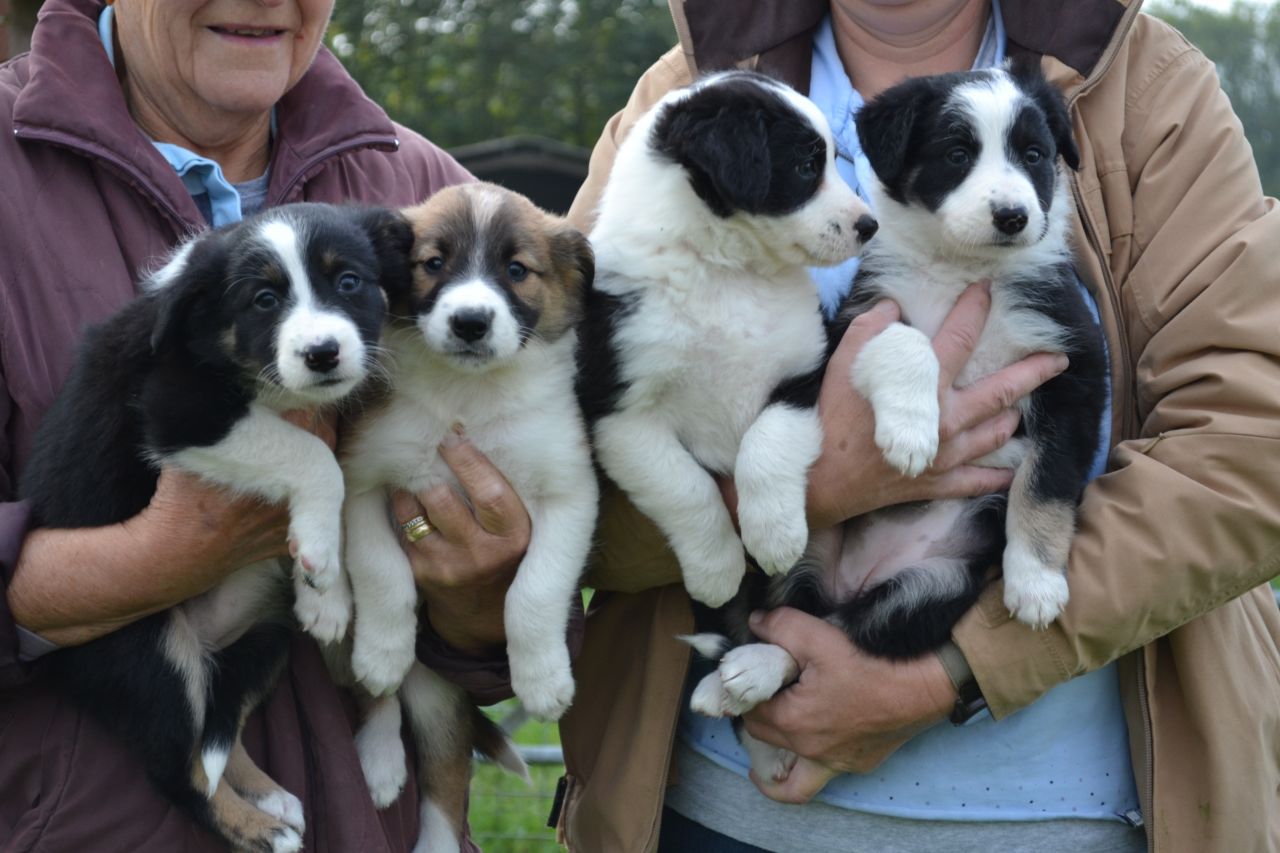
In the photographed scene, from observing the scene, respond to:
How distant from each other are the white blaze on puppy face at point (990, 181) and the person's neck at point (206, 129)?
5.37 feet

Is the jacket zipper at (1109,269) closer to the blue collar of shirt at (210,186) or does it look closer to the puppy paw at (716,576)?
the puppy paw at (716,576)

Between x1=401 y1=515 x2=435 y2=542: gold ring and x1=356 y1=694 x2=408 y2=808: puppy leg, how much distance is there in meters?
0.41

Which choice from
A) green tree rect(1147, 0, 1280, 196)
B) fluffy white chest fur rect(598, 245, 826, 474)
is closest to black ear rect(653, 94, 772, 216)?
fluffy white chest fur rect(598, 245, 826, 474)

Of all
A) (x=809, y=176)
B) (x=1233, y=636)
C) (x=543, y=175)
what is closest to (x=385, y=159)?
(x=809, y=176)

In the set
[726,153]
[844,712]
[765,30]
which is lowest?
[844,712]

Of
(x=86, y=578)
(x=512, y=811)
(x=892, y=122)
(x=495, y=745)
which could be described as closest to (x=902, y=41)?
(x=892, y=122)

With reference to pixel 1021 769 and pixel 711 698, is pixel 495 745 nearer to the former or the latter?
pixel 711 698

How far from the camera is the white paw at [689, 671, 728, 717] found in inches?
126

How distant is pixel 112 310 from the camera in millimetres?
3041

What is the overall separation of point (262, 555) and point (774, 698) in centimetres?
114

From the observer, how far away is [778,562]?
10.3 feet

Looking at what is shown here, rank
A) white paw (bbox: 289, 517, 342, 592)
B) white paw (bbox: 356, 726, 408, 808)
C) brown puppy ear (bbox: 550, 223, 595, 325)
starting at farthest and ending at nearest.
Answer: brown puppy ear (bbox: 550, 223, 595, 325), white paw (bbox: 356, 726, 408, 808), white paw (bbox: 289, 517, 342, 592)

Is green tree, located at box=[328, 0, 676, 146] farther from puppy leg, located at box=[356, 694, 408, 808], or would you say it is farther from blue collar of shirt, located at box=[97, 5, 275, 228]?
puppy leg, located at box=[356, 694, 408, 808]

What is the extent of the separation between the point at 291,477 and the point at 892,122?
1564 millimetres
